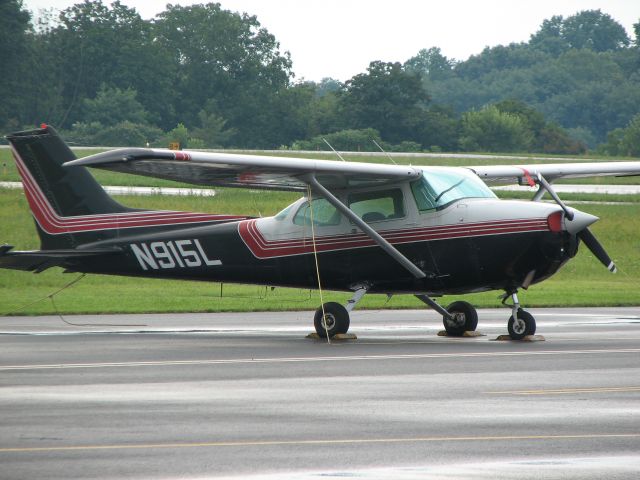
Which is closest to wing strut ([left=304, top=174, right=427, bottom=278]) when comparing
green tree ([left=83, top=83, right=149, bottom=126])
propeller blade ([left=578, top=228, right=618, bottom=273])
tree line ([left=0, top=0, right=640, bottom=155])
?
propeller blade ([left=578, top=228, right=618, bottom=273])

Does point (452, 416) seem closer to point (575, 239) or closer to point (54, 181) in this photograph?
point (575, 239)

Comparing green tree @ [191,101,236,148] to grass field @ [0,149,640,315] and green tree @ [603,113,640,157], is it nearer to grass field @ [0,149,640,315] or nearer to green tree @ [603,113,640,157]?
green tree @ [603,113,640,157]

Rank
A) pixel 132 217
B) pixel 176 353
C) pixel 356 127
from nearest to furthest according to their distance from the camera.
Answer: pixel 176 353
pixel 132 217
pixel 356 127

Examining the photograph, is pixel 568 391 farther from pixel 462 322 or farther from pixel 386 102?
pixel 386 102

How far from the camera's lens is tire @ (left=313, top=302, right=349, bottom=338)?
1786cm

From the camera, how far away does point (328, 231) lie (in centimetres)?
1844

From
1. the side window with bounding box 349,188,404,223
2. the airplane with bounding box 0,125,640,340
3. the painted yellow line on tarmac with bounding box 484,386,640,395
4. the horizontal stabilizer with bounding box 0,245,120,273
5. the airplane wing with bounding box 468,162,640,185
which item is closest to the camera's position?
the painted yellow line on tarmac with bounding box 484,386,640,395

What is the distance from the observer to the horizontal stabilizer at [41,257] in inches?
744

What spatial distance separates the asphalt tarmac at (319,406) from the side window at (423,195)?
2.01 meters

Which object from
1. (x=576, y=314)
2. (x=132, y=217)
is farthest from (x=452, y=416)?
(x=576, y=314)

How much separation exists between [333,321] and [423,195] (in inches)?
91.3

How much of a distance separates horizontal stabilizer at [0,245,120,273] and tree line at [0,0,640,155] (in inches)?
2171

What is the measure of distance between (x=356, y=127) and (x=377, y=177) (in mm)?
66938

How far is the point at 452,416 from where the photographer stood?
1025 centimetres
